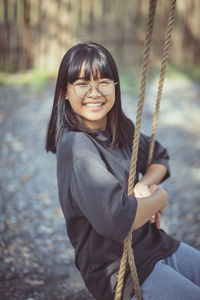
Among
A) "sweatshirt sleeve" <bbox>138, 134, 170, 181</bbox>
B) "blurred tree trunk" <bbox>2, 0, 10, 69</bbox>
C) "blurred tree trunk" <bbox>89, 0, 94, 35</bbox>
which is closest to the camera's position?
"sweatshirt sleeve" <bbox>138, 134, 170, 181</bbox>

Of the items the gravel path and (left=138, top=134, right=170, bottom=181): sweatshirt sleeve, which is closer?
(left=138, top=134, right=170, bottom=181): sweatshirt sleeve

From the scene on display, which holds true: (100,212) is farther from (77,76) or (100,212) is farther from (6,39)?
(6,39)

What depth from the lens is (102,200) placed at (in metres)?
1.18

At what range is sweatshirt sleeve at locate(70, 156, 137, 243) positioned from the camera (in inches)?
46.3

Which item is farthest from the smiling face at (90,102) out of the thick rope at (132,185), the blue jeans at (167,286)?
the blue jeans at (167,286)

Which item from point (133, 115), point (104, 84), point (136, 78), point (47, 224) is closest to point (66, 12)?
point (136, 78)

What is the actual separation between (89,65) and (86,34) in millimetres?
6678

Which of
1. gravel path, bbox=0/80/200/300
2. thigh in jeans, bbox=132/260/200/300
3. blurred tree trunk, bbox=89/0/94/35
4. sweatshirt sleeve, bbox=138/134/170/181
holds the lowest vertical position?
gravel path, bbox=0/80/200/300

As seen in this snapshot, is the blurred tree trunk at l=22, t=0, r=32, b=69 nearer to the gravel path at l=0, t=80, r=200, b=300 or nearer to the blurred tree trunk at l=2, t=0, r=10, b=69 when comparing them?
the blurred tree trunk at l=2, t=0, r=10, b=69

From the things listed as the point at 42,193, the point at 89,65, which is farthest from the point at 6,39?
the point at 89,65

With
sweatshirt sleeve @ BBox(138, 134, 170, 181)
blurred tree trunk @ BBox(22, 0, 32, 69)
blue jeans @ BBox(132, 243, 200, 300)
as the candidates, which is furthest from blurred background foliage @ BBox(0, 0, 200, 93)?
blue jeans @ BBox(132, 243, 200, 300)

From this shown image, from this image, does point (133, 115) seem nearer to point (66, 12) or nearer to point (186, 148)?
point (186, 148)

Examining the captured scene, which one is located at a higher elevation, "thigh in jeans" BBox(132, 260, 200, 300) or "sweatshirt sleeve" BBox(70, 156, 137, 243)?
"sweatshirt sleeve" BBox(70, 156, 137, 243)

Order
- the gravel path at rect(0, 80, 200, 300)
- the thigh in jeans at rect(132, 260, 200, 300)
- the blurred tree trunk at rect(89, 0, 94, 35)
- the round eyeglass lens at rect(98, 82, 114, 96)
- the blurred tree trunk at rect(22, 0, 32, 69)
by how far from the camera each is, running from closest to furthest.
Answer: the thigh in jeans at rect(132, 260, 200, 300)
the round eyeglass lens at rect(98, 82, 114, 96)
the gravel path at rect(0, 80, 200, 300)
the blurred tree trunk at rect(22, 0, 32, 69)
the blurred tree trunk at rect(89, 0, 94, 35)
